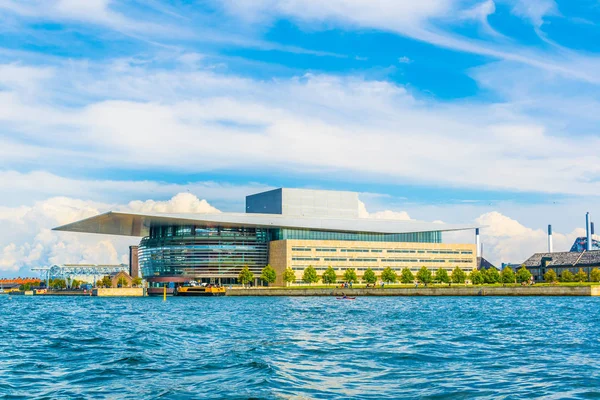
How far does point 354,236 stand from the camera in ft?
344

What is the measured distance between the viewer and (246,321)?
31328 millimetres

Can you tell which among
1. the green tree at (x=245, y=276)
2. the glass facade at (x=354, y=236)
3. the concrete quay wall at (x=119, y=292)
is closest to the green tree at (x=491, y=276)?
the glass facade at (x=354, y=236)

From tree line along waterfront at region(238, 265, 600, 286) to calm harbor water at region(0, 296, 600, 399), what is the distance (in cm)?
6660

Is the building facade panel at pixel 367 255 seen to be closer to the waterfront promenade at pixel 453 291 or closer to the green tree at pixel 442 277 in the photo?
the green tree at pixel 442 277

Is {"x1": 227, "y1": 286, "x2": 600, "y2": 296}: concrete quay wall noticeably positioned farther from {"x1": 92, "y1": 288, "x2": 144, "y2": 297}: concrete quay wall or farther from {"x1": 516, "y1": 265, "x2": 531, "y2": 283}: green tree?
{"x1": 92, "y1": 288, "x2": 144, "y2": 297}: concrete quay wall

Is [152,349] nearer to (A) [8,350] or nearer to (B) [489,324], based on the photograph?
(A) [8,350]

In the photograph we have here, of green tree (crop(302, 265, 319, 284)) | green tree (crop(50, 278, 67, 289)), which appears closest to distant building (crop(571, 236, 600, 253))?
green tree (crop(302, 265, 319, 284))

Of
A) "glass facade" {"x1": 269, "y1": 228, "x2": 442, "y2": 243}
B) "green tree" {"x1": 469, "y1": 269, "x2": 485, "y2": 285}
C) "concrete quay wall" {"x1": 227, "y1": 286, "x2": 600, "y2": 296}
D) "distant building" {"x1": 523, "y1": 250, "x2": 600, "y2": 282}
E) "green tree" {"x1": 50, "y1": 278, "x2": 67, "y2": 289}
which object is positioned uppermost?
"glass facade" {"x1": 269, "y1": 228, "x2": 442, "y2": 243}

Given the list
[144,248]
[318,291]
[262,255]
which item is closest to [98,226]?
[144,248]

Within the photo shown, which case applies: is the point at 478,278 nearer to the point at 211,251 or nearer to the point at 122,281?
the point at 211,251

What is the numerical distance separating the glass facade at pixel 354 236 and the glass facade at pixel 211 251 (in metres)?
3.63

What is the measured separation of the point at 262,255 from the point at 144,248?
19567 millimetres

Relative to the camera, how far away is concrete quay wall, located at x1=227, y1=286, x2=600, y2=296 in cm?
6844

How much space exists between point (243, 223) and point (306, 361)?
8377 centimetres
